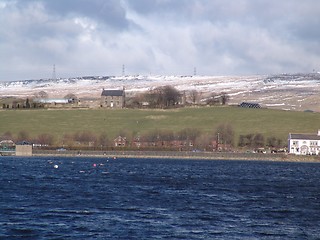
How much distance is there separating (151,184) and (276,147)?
233 ft

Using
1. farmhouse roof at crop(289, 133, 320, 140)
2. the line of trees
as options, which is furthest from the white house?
the line of trees

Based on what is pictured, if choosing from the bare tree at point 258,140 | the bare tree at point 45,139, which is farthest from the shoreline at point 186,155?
the bare tree at point 45,139

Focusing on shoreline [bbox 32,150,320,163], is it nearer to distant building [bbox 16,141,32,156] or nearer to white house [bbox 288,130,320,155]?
distant building [bbox 16,141,32,156]

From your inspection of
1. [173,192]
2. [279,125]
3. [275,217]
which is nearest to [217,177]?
[173,192]

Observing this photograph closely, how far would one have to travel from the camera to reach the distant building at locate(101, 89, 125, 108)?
567 ft

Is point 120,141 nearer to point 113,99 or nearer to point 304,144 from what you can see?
point 304,144

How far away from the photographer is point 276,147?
417 ft

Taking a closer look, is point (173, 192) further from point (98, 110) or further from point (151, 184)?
point (98, 110)

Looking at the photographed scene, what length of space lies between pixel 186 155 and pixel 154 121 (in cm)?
1904

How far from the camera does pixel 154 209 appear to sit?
135ft

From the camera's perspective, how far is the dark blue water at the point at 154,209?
3381 centimetres

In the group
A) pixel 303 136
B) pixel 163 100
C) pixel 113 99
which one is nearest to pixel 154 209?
pixel 303 136

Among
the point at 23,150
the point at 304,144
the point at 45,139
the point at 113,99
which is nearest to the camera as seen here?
the point at 304,144

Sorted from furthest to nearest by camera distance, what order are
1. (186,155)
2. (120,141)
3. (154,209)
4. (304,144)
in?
(120,141)
(304,144)
(186,155)
(154,209)
